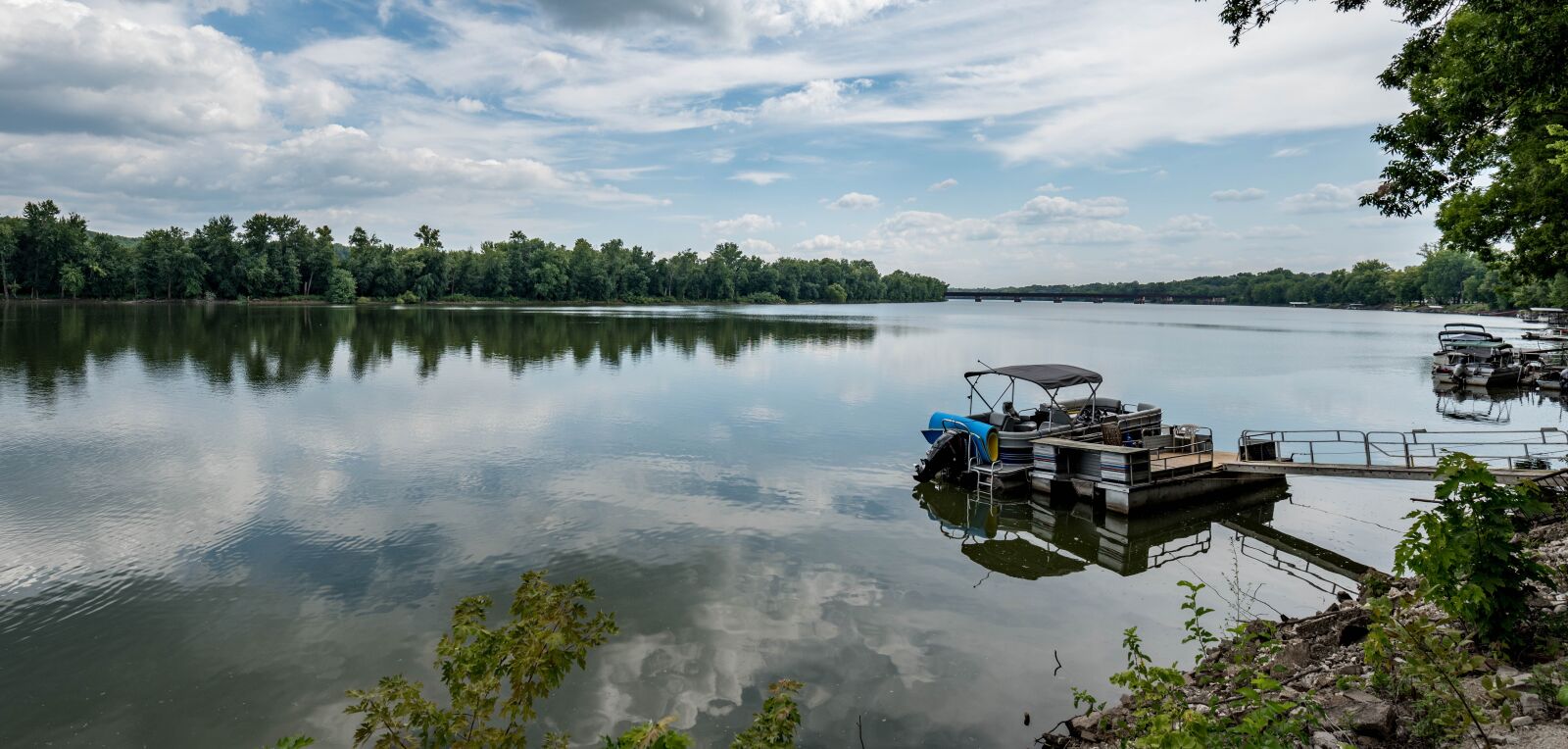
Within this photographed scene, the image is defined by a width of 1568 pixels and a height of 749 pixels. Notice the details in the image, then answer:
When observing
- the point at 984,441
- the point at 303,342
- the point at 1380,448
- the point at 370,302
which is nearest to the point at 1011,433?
the point at 984,441

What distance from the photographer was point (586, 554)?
16.1 meters

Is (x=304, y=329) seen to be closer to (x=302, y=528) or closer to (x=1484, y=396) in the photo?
(x=302, y=528)

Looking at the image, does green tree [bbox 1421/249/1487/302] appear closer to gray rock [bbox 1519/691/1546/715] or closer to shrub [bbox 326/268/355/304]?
gray rock [bbox 1519/691/1546/715]

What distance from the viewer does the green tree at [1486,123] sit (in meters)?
13.0

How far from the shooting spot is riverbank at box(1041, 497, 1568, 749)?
6.03 metres

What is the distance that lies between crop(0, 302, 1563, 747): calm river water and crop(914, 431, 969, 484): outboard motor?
36.2 inches

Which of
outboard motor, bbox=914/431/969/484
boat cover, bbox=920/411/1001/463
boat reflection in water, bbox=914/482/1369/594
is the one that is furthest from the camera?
outboard motor, bbox=914/431/969/484

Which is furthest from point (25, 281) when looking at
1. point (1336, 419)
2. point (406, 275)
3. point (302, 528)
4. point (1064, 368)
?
point (1336, 419)

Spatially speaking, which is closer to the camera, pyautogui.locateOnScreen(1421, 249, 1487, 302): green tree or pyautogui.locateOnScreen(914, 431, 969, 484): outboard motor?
pyautogui.locateOnScreen(914, 431, 969, 484): outboard motor

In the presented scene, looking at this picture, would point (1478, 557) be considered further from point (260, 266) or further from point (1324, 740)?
point (260, 266)

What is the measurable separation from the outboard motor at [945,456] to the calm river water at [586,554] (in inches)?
36.2

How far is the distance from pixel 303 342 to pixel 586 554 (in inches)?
2242

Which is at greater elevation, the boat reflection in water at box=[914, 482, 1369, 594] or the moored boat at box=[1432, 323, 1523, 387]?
the moored boat at box=[1432, 323, 1523, 387]

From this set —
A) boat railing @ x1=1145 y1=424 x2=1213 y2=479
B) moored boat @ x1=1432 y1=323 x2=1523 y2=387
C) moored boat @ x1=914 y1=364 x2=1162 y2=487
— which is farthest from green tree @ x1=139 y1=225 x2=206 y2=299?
moored boat @ x1=1432 y1=323 x2=1523 y2=387
